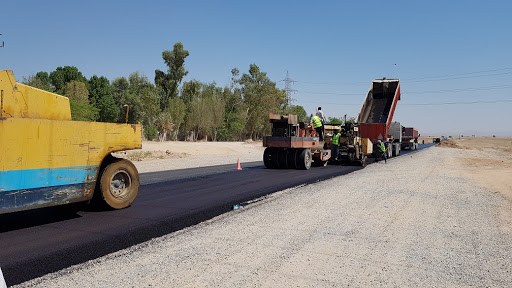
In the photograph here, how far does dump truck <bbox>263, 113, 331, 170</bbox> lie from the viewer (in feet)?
50.7

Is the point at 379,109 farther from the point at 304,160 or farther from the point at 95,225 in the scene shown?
the point at 95,225

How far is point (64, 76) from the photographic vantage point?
2242 inches

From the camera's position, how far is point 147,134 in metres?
42.1

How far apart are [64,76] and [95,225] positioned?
191ft

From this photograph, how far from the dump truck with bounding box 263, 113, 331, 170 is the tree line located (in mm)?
24427

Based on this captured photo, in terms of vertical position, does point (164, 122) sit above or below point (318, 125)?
above

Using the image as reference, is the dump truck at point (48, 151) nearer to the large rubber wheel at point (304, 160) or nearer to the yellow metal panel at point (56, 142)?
the yellow metal panel at point (56, 142)

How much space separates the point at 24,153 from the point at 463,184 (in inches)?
472

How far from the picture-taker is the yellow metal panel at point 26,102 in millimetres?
5504

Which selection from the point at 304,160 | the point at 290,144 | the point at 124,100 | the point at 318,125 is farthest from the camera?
the point at 124,100

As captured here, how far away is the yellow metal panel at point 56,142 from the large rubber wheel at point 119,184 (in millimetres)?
373

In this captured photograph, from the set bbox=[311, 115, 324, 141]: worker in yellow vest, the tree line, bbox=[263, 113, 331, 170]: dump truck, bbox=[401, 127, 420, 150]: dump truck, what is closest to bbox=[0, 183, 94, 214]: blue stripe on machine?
bbox=[263, 113, 331, 170]: dump truck

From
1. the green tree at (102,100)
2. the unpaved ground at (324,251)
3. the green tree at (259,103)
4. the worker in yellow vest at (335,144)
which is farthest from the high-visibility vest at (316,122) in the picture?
the green tree at (102,100)

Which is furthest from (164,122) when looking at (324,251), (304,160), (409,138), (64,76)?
(324,251)
